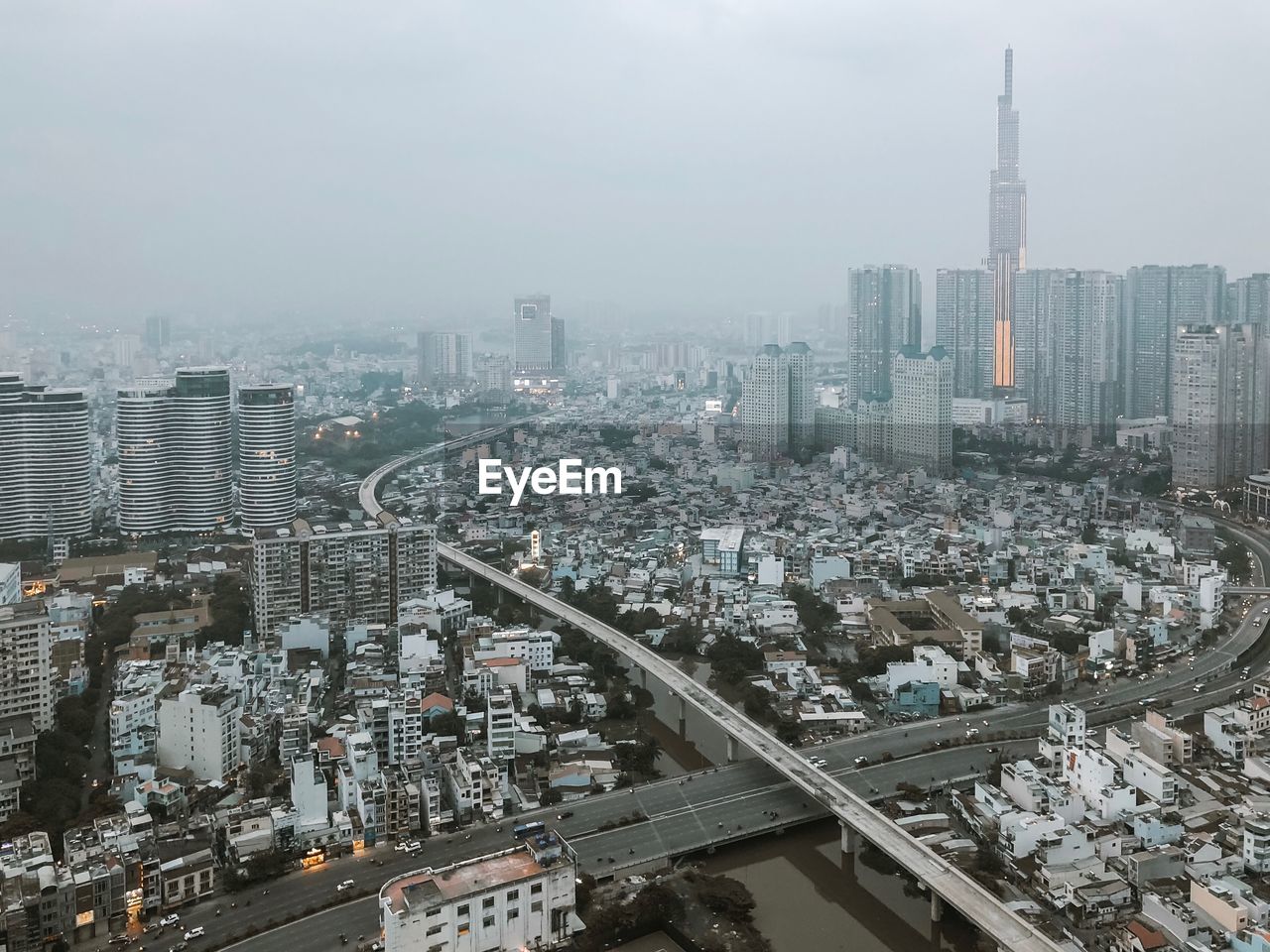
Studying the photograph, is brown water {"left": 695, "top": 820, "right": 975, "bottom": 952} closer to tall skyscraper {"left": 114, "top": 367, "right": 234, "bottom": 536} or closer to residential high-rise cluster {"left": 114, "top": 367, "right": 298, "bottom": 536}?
residential high-rise cluster {"left": 114, "top": 367, "right": 298, "bottom": 536}

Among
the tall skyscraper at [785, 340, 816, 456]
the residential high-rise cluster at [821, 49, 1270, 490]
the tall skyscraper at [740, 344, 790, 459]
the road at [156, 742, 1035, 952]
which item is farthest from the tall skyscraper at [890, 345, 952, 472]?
the road at [156, 742, 1035, 952]

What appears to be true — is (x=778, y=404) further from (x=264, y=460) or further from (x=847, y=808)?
(x=847, y=808)

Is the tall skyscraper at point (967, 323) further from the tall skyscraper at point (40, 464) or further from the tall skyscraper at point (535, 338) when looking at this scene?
the tall skyscraper at point (40, 464)

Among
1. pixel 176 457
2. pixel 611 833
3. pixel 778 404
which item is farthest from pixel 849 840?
pixel 778 404

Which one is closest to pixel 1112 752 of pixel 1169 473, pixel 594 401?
pixel 1169 473

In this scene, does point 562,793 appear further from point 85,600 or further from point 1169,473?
point 1169,473

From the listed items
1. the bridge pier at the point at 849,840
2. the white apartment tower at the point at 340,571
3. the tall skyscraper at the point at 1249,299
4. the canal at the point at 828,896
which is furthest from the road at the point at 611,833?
the tall skyscraper at the point at 1249,299
